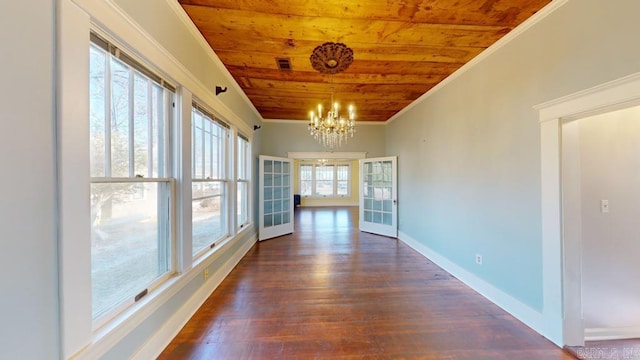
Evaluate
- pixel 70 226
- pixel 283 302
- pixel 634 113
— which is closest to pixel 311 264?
pixel 283 302

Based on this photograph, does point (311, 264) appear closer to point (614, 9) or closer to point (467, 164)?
point (467, 164)

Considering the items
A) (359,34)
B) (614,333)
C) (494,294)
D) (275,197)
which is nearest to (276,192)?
(275,197)

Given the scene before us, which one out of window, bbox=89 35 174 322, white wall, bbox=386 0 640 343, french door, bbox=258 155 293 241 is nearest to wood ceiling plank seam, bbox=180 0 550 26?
white wall, bbox=386 0 640 343

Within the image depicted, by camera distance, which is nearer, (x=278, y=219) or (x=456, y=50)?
(x=456, y=50)

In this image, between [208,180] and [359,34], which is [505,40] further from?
[208,180]

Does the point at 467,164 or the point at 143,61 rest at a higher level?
the point at 143,61

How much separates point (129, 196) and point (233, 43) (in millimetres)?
1881

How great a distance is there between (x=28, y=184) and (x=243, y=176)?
3.56m

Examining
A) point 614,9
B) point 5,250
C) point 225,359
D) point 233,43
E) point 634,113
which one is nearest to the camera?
point 5,250

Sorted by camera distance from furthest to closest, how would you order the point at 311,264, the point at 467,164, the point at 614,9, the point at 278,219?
the point at 278,219
the point at 311,264
the point at 467,164
the point at 614,9

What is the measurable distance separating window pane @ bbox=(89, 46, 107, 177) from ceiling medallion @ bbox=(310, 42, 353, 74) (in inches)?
77.0

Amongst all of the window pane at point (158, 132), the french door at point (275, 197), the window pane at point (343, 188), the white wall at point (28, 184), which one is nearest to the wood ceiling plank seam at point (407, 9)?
the window pane at point (158, 132)

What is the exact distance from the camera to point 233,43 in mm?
2617

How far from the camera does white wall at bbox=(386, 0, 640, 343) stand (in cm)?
176
